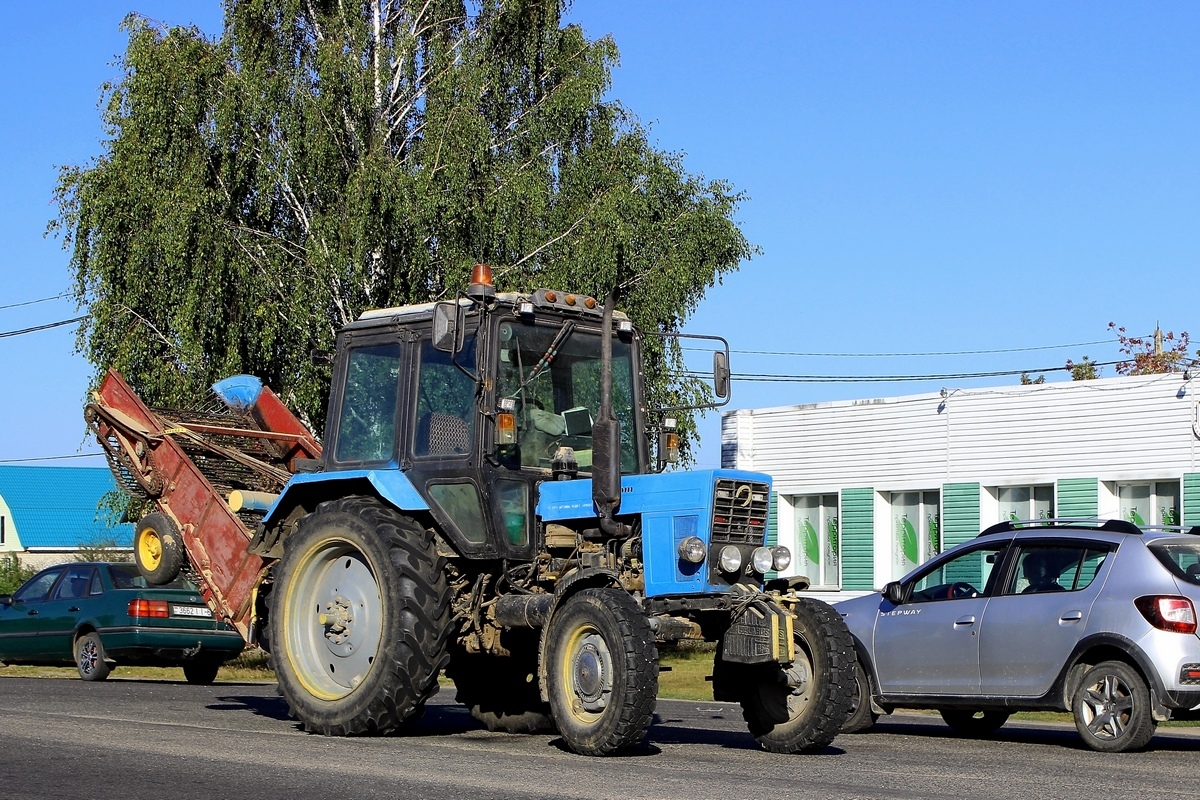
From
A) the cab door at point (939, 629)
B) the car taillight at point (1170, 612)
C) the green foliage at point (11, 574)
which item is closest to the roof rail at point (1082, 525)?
the cab door at point (939, 629)

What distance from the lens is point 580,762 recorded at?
10312 mm

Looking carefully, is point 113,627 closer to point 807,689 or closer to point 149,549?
point 149,549

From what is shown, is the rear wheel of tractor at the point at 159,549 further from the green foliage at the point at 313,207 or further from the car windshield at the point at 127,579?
the green foliage at the point at 313,207

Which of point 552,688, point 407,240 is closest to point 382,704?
point 552,688

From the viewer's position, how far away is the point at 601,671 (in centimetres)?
1057

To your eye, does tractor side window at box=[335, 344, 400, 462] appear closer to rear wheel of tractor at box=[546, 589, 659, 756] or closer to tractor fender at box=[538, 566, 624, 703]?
tractor fender at box=[538, 566, 624, 703]

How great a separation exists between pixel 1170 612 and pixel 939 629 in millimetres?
2039

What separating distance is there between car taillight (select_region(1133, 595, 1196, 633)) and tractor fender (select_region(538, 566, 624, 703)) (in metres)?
4.08

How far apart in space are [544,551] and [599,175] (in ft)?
62.0

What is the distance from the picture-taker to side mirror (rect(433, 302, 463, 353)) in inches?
452

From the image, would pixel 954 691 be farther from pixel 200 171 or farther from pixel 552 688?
pixel 200 171

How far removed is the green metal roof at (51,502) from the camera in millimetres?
68875

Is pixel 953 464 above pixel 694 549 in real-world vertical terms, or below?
above

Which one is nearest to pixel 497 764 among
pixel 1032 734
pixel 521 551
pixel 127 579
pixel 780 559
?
pixel 521 551
